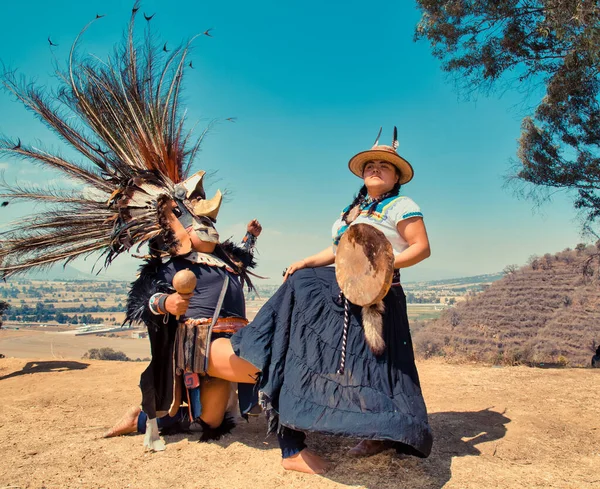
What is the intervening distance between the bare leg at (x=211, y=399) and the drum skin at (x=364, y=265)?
1.36m

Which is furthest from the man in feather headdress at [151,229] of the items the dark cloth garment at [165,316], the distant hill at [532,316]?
the distant hill at [532,316]

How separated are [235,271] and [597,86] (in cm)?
729

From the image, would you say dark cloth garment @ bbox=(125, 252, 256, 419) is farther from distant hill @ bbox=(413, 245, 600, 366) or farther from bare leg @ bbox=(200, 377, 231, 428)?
distant hill @ bbox=(413, 245, 600, 366)

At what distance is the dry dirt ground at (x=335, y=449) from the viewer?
2.45 m

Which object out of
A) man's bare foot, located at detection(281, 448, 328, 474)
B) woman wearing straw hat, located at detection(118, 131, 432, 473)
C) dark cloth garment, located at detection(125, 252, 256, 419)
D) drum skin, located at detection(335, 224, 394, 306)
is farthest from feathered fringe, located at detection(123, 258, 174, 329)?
drum skin, located at detection(335, 224, 394, 306)

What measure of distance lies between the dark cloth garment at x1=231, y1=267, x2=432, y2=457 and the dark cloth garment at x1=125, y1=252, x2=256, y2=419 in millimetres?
532

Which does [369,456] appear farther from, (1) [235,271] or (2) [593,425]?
(2) [593,425]

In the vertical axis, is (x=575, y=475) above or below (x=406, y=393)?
below

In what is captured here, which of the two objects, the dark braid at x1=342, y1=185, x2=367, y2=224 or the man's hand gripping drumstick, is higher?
the dark braid at x1=342, y1=185, x2=367, y2=224

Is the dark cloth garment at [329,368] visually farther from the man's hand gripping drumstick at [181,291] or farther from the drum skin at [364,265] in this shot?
the man's hand gripping drumstick at [181,291]

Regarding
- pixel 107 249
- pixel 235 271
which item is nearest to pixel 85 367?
pixel 107 249

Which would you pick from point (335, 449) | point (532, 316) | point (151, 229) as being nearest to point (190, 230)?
point (151, 229)

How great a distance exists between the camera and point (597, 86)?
7430 mm

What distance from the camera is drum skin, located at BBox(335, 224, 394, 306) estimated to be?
2234mm
